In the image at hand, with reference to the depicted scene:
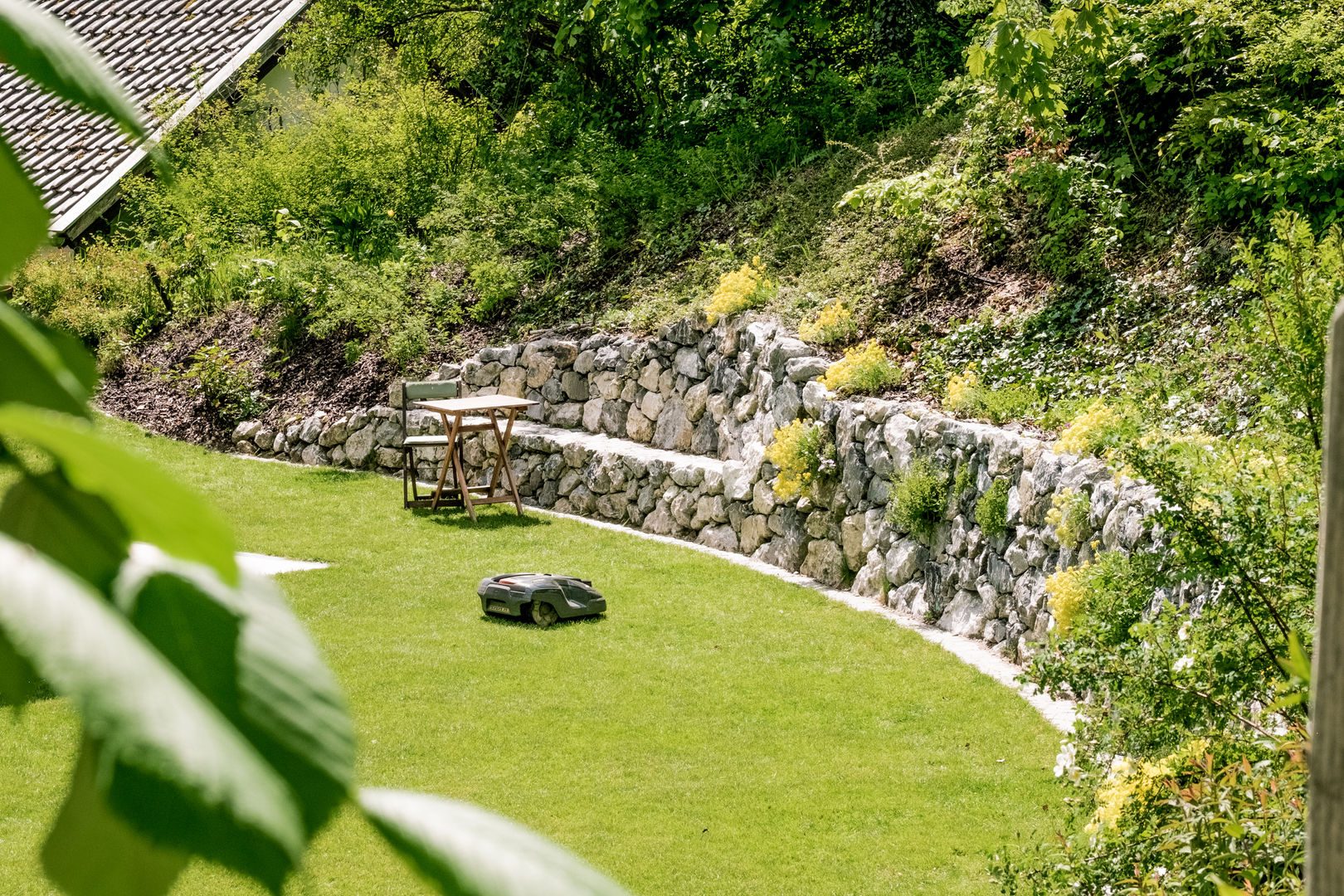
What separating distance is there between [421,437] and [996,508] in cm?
499

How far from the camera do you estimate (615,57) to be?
11867 millimetres

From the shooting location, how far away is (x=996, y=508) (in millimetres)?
6086

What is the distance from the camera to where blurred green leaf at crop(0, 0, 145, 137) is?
18 centimetres

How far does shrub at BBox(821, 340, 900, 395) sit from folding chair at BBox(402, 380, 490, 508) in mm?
2953

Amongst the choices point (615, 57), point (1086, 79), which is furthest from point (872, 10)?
point (1086, 79)

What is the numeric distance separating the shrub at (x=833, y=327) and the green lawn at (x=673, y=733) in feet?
5.49

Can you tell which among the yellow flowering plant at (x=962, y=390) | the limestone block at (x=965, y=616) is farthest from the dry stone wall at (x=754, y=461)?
the yellow flowering plant at (x=962, y=390)

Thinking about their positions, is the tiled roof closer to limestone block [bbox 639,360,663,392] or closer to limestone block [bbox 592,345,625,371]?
limestone block [bbox 592,345,625,371]

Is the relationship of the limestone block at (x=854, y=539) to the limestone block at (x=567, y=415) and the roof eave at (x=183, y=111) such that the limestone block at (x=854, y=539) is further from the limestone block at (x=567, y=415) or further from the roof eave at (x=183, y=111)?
the roof eave at (x=183, y=111)

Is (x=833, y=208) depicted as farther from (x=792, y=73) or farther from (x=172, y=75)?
(x=172, y=75)

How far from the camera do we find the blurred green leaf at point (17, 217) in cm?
17

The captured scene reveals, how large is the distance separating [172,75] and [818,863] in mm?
12205

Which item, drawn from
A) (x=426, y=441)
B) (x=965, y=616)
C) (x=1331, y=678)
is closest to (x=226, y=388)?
(x=426, y=441)

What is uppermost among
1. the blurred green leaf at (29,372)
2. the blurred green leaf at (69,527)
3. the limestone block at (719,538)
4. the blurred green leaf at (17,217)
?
the blurred green leaf at (17,217)
